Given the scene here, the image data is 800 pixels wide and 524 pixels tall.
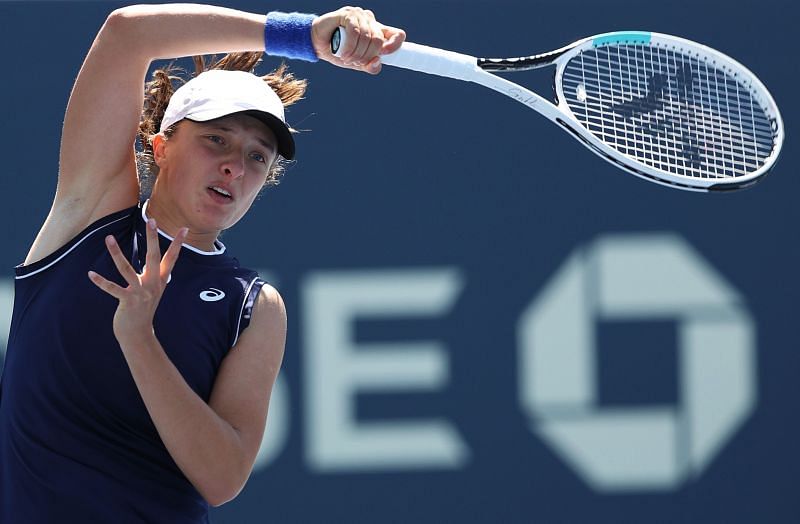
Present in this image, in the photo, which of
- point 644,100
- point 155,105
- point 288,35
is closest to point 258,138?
point 288,35

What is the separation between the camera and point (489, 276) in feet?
14.2

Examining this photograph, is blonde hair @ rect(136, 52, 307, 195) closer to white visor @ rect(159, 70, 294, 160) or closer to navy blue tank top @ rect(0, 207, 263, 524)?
white visor @ rect(159, 70, 294, 160)

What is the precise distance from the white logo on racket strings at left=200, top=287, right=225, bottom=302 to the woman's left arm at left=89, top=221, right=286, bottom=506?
2.3 inches

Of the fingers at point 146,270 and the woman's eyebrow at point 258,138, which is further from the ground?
the woman's eyebrow at point 258,138

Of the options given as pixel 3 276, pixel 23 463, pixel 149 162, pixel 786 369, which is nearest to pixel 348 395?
pixel 3 276

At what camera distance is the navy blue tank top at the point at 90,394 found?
6.04 feet

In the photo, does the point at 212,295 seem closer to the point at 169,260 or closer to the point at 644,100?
the point at 169,260

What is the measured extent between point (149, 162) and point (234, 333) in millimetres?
451

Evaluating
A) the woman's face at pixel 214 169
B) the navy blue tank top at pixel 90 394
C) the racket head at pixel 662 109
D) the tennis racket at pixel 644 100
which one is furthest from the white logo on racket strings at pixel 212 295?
the racket head at pixel 662 109

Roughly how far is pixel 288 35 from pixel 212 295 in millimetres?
481

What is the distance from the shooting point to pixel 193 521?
194cm

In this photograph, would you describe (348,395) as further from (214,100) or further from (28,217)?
(214,100)

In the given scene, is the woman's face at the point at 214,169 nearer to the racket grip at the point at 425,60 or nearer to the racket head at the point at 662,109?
the racket grip at the point at 425,60

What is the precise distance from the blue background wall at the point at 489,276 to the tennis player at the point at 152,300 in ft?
7.24
